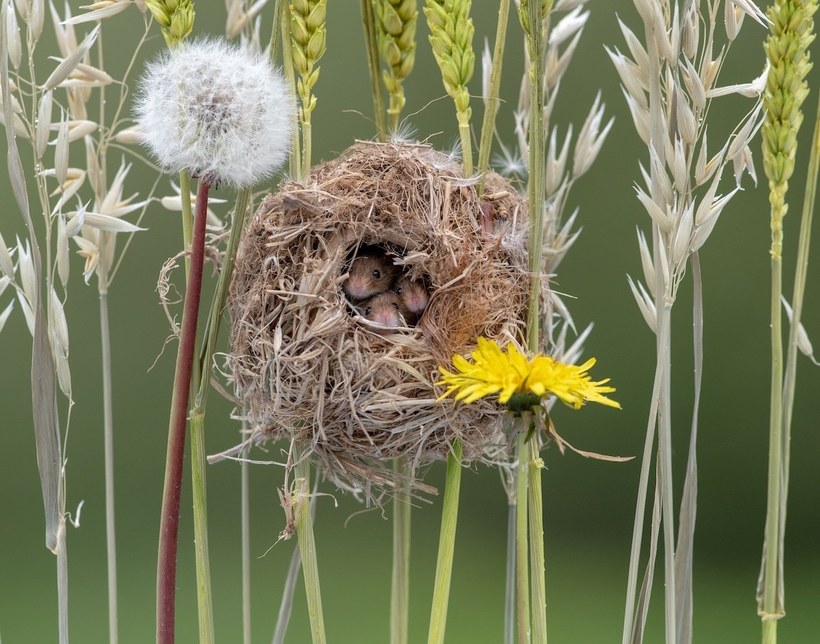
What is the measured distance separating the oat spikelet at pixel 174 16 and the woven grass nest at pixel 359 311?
20 cm

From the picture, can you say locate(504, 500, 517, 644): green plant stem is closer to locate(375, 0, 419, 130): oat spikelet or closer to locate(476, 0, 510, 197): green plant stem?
locate(476, 0, 510, 197): green plant stem

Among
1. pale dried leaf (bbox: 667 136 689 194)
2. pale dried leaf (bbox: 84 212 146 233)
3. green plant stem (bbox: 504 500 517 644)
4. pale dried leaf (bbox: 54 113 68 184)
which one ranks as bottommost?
green plant stem (bbox: 504 500 517 644)

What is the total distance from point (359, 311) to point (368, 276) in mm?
44

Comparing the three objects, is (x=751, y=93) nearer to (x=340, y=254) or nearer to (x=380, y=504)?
(x=340, y=254)

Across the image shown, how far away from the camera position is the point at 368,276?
1.09 meters

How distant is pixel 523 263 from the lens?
3.62 ft

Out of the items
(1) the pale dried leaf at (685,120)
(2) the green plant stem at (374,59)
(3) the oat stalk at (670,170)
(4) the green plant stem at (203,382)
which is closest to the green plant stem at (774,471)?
(3) the oat stalk at (670,170)

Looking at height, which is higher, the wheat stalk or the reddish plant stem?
the wheat stalk

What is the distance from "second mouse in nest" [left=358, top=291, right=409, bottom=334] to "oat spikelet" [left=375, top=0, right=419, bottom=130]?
302 millimetres

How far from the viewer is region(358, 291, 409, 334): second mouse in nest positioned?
1062mm

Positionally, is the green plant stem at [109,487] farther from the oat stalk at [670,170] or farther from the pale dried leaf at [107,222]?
the oat stalk at [670,170]

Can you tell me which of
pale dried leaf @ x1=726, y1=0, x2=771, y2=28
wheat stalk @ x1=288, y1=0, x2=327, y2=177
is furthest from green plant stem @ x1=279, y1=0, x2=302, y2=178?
pale dried leaf @ x1=726, y1=0, x2=771, y2=28

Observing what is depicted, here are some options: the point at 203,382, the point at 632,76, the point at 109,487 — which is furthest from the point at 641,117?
the point at 109,487

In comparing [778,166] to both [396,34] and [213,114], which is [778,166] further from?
[213,114]
